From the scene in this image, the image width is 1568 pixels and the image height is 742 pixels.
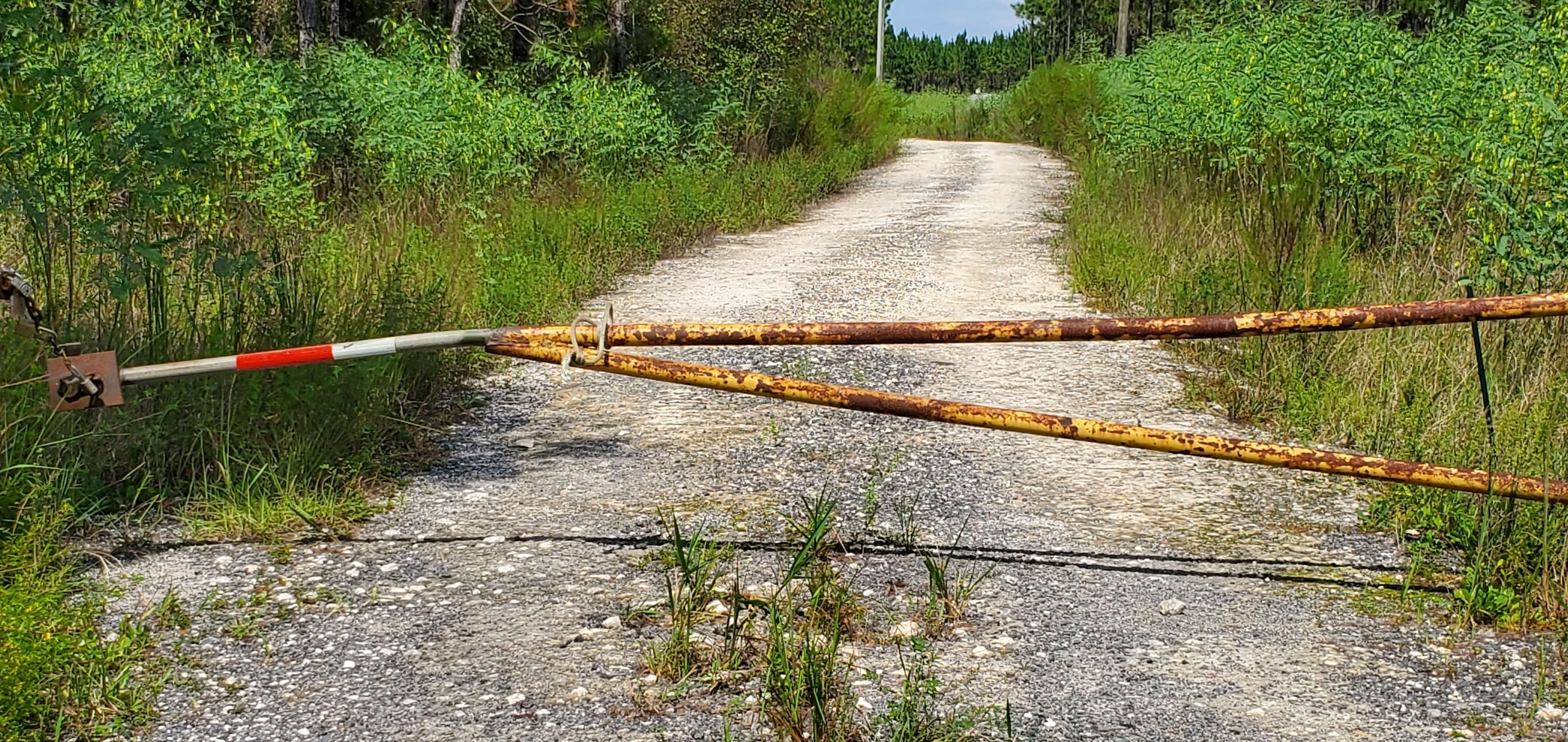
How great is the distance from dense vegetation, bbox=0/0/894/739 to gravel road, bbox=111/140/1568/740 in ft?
0.81

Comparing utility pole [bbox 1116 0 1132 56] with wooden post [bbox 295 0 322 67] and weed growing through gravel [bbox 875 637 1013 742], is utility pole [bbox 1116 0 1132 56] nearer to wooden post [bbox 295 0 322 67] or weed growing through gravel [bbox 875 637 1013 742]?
wooden post [bbox 295 0 322 67]

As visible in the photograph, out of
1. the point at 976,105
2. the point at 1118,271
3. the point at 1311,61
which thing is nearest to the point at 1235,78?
the point at 1311,61

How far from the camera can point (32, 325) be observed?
3.20 meters

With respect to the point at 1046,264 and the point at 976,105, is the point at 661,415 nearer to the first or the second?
the point at 1046,264

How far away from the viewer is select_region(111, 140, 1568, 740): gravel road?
286 centimetres

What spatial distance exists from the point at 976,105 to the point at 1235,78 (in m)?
26.6

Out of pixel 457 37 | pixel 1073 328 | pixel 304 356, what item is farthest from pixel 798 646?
pixel 457 37

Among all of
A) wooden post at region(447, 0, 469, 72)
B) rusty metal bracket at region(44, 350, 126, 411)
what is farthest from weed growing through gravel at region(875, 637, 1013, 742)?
wooden post at region(447, 0, 469, 72)

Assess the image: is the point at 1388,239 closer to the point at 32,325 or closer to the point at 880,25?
the point at 32,325

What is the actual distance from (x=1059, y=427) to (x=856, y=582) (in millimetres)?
701

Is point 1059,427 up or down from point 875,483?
up

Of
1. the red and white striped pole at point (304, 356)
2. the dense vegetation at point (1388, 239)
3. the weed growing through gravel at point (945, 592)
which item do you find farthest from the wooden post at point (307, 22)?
the weed growing through gravel at point (945, 592)

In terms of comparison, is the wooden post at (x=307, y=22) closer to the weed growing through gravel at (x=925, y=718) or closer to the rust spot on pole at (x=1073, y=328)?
the rust spot on pole at (x=1073, y=328)

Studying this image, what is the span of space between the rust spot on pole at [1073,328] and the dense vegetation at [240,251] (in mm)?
1237
